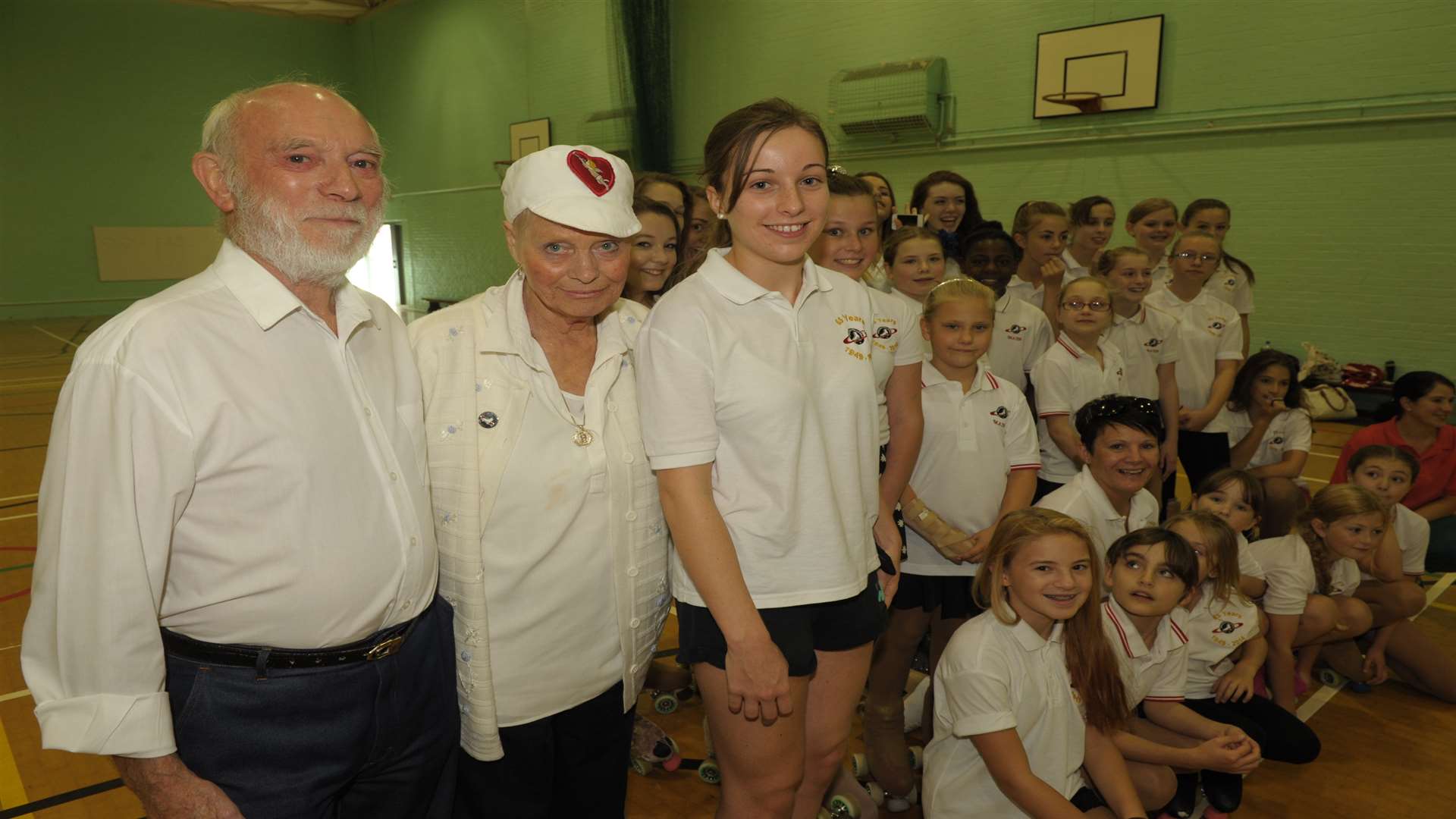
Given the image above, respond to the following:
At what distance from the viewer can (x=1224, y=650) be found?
3076mm

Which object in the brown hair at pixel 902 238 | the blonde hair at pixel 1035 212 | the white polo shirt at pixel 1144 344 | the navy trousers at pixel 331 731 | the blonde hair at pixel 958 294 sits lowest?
the navy trousers at pixel 331 731

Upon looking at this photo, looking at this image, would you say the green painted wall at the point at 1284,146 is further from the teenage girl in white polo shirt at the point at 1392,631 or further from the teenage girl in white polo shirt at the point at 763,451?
the teenage girl in white polo shirt at the point at 763,451

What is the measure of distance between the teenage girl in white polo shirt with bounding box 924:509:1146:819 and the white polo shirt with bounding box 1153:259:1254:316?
3138 millimetres

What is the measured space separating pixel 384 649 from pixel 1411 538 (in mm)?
4642

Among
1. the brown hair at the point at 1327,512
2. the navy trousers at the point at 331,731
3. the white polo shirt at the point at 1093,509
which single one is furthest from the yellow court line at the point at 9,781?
the brown hair at the point at 1327,512

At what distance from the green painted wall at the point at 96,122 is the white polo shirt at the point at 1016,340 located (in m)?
17.3

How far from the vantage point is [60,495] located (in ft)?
4.13

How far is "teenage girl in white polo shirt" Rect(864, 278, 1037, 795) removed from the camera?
2988mm

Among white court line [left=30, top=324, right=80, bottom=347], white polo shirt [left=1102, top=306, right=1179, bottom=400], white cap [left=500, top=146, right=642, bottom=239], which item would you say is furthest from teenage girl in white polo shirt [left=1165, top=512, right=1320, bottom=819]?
white court line [left=30, top=324, right=80, bottom=347]

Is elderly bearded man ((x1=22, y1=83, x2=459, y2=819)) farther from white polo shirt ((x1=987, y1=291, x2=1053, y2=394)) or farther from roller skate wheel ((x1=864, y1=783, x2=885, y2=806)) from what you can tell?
white polo shirt ((x1=987, y1=291, x2=1053, y2=394))

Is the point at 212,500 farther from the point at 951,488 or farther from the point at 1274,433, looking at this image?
the point at 1274,433

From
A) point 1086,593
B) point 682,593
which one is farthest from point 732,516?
point 1086,593

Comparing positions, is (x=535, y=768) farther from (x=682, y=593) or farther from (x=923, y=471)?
(x=923, y=471)

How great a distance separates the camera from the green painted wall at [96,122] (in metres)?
17.3
